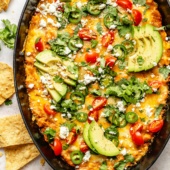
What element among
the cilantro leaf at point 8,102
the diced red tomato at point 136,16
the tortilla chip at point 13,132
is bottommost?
the tortilla chip at point 13,132

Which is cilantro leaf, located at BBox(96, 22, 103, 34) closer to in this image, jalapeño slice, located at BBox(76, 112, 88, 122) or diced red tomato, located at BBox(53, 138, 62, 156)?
jalapeño slice, located at BBox(76, 112, 88, 122)

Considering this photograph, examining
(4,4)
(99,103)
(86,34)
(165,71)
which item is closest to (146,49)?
(165,71)

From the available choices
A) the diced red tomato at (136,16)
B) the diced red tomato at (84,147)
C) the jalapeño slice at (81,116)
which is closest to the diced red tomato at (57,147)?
the diced red tomato at (84,147)

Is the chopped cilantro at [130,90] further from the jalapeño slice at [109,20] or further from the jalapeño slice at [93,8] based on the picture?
the jalapeño slice at [93,8]

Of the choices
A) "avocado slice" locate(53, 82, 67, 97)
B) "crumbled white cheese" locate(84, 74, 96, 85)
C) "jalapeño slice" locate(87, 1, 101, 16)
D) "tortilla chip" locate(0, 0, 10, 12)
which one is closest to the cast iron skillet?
"avocado slice" locate(53, 82, 67, 97)

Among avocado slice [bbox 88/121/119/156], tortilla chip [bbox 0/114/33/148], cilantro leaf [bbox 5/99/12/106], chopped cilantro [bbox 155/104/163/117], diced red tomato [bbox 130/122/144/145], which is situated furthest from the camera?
cilantro leaf [bbox 5/99/12/106]

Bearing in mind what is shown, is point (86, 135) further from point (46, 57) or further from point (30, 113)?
point (46, 57)

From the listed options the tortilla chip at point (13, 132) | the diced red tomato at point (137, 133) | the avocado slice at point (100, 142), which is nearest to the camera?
the avocado slice at point (100, 142)
